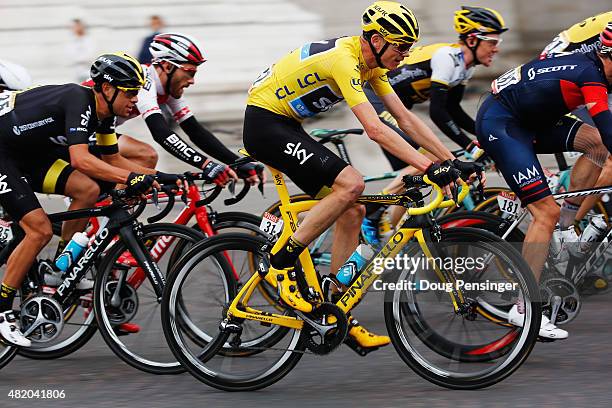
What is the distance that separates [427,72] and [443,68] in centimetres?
21

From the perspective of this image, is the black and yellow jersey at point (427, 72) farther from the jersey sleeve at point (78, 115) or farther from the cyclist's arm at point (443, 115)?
the jersey sleeve at point (78, 115)

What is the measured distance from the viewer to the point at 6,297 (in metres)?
6.39

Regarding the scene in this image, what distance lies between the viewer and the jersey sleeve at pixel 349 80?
5.65m

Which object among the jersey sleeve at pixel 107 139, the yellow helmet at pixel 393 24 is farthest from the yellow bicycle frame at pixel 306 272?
the jersey sleeve at pixel 107 139

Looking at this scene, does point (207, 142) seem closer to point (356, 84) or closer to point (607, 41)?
point (356, 84)

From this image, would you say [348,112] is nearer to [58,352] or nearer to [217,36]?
[217,36]

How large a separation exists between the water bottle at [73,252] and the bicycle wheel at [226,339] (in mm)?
811

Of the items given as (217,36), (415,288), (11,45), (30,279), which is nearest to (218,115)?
(217,36)

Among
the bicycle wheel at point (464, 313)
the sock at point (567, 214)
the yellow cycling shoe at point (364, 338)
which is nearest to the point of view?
the bicycle wheel at point (464, 313)

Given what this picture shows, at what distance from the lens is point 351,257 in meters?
5.97

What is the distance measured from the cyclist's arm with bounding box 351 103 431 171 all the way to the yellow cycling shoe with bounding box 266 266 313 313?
867 mm

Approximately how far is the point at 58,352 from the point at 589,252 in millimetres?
3393

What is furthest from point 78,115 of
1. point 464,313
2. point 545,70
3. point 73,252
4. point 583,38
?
point 583,38

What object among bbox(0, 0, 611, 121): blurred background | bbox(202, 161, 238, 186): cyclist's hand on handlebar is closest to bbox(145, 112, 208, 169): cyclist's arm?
bbox(202, 161, 238, 186): cyclist's hand on handlebar
